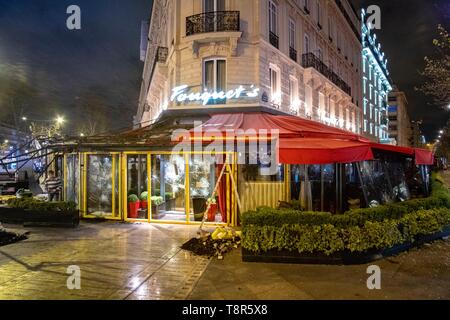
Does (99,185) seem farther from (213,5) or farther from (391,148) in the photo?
(391,148)

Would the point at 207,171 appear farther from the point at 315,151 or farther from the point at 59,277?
the point at 59,277

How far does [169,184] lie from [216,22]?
25.7 feet

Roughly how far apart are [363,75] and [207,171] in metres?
33.0

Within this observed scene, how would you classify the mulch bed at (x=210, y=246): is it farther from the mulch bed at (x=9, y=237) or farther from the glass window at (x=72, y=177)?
the glass window at (x=72, y=177)

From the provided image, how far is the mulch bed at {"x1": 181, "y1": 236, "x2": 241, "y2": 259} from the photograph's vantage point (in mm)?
7684

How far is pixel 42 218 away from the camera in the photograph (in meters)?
10.7

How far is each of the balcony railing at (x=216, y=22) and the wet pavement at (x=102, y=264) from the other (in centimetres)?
959

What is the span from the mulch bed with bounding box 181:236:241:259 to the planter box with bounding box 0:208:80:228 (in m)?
4.60

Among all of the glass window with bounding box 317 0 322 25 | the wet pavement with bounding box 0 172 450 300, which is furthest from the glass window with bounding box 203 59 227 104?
the glass window with bounding box 317 0 322 25

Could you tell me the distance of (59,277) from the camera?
20.3 ft

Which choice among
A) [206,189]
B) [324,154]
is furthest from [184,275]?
[206,189]

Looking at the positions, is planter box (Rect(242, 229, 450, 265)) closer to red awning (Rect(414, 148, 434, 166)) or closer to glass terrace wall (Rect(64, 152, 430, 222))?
glass terrace wall (Rect(64, 152, 430, 222))
